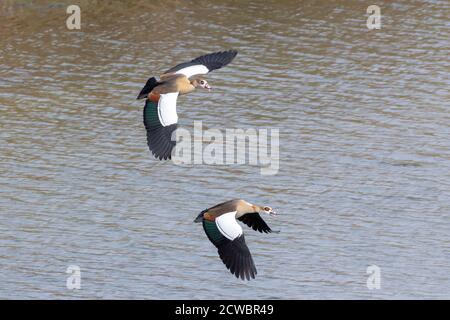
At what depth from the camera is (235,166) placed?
115 ft

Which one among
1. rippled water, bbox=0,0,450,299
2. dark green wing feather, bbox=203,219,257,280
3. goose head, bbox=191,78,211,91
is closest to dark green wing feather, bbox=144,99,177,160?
goose head, bbox=191,78,211,91

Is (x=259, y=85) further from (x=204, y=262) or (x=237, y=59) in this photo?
(x=204, y=262)

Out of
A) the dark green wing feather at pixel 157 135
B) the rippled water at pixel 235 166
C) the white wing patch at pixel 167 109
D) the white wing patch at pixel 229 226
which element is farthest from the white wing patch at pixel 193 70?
the rippled water at pixel 235 166

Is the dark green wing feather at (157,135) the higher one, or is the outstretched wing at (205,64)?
the outstretched wing at (205,64)

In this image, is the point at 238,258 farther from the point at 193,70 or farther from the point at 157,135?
the point at 193,70

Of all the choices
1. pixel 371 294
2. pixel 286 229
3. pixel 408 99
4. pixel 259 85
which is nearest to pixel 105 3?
pixel 259 85

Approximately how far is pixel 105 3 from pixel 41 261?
13680 mm

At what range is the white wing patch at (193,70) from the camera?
28203 mm

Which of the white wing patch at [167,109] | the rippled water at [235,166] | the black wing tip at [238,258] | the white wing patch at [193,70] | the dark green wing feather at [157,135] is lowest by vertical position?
the rippled water at [235,166]

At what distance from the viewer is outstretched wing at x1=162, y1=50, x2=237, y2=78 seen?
92.9 ft

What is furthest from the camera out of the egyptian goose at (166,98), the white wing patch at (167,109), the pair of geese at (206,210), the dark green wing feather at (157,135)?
the white wing patch at (167,109)

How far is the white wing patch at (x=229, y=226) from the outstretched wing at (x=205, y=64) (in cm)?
284

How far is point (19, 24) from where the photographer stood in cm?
4203

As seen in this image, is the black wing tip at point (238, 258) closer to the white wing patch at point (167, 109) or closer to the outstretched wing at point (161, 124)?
the outstretched wing at point (161, 124)
